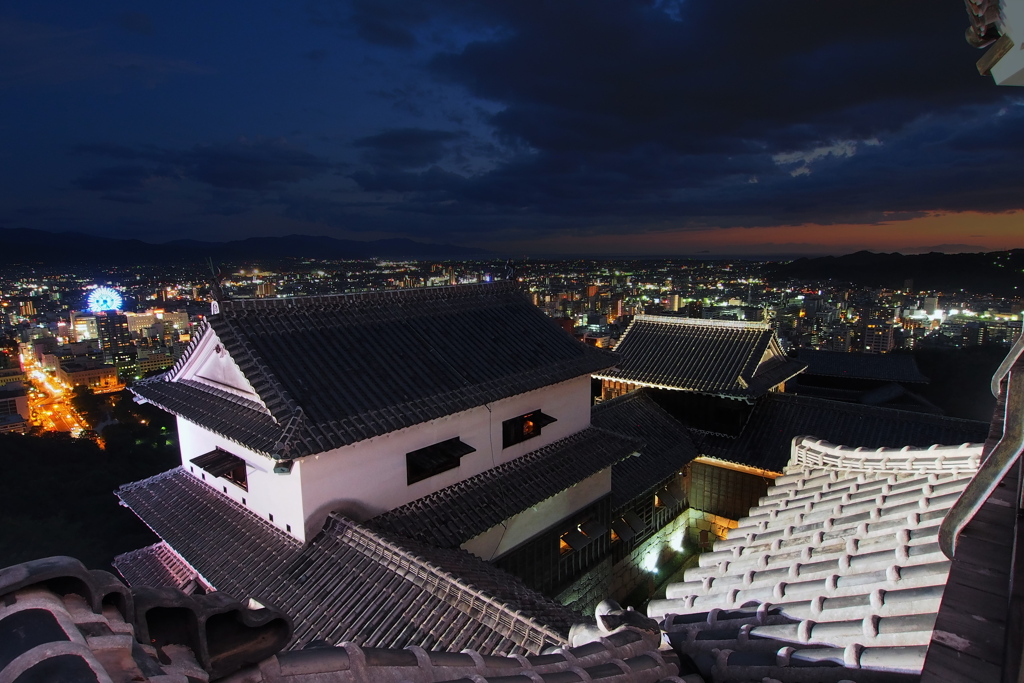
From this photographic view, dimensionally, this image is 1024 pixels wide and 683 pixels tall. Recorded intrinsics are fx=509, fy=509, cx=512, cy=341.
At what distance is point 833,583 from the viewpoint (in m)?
4.90

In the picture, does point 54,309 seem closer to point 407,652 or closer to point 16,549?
point 16,549

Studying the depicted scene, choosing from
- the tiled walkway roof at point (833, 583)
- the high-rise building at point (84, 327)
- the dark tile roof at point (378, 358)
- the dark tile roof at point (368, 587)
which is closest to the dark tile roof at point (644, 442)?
the dark tile roof at point (378, 358)

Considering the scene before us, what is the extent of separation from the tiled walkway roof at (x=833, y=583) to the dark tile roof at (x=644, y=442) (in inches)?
320

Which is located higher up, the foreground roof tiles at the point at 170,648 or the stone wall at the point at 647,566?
the foreground roof tiles at the point at 170,648

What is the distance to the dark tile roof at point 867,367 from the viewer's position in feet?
116

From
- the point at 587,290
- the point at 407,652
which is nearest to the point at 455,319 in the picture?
the point at 407,652

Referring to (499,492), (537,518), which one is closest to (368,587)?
(499,492)

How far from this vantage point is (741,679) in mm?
3990

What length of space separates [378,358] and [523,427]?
447 centimetres

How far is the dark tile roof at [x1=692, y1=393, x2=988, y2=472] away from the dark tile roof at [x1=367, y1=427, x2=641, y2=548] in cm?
598

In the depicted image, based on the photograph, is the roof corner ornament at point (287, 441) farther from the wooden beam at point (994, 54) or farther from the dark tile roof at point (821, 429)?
the dark tile roof at point (821, 429)

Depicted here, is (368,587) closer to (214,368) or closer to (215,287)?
(214,368)

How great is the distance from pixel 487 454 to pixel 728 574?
744cm

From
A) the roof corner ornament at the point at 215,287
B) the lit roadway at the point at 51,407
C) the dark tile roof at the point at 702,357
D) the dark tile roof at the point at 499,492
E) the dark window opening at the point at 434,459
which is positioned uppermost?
the roof corner ornament at the point at 215,287
